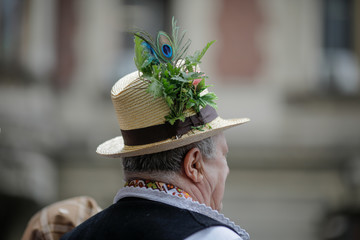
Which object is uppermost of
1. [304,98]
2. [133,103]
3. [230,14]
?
[230,14]

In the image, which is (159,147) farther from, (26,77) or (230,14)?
(230,14)

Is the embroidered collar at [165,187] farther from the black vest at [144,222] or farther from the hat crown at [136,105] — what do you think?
the hat crown at [136,105]

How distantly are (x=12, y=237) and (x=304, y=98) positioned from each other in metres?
4.70

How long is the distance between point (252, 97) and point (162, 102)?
647 centimetres

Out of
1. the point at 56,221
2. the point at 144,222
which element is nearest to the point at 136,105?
the point at 144,222

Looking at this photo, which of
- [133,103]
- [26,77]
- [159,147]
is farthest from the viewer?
[26,77]

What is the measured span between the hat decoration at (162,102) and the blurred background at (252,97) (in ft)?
19.5

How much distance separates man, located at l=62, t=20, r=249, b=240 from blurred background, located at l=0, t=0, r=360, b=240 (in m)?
5.97

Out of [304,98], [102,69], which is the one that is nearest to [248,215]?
[304,98]

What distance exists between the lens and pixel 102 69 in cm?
875

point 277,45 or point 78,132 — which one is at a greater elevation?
point 277,45

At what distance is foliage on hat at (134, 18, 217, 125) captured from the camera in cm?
218

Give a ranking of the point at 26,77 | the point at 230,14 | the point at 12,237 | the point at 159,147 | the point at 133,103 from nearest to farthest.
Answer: the point at 159,147, the point at 133,103, the point at 26,77, the point at 12,237, the point at 230,14

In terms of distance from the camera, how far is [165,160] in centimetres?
214
